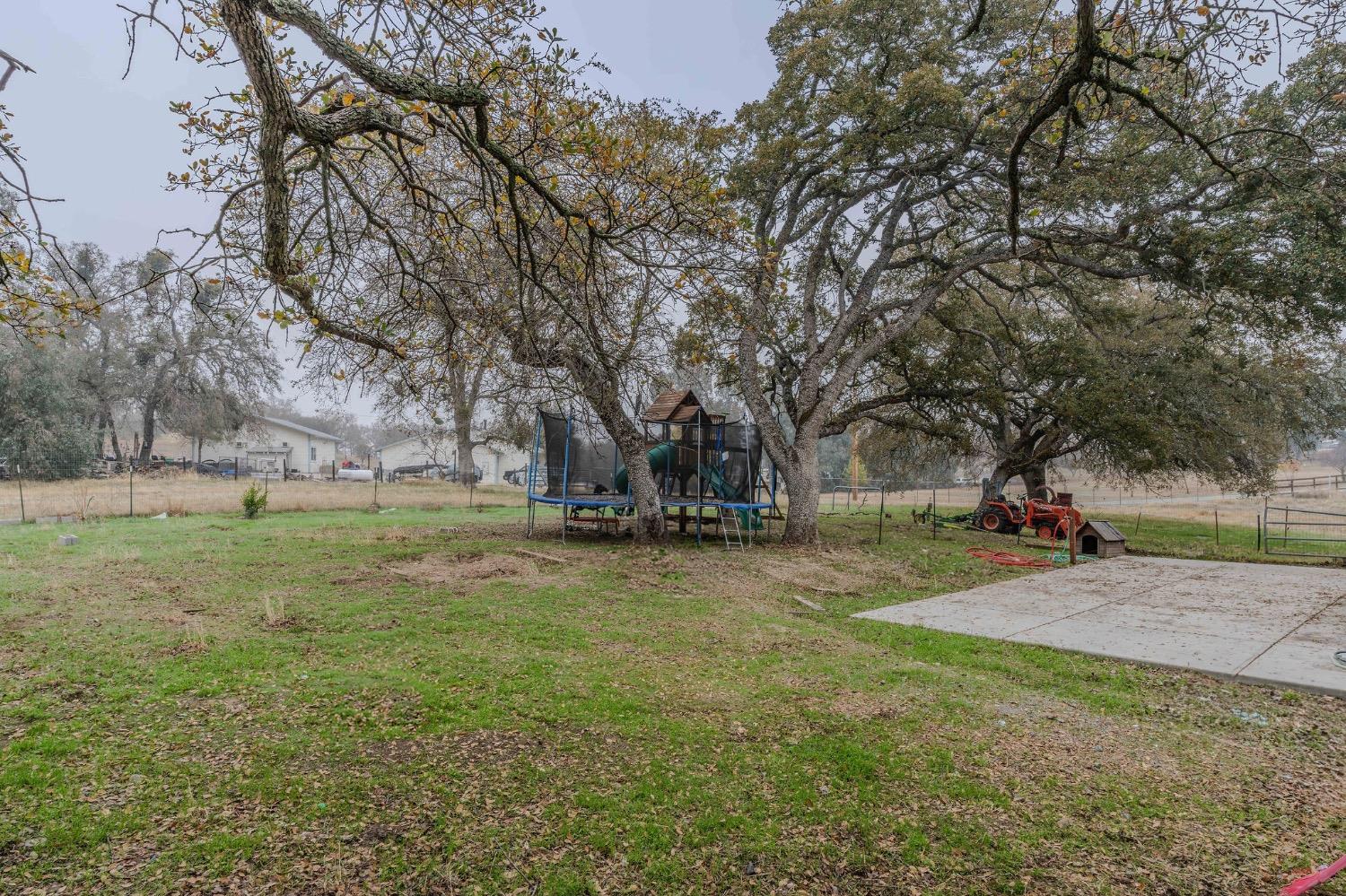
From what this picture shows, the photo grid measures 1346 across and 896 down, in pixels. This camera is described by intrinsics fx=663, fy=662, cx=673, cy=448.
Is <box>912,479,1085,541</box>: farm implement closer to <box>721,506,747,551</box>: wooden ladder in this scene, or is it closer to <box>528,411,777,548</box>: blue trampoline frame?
<box>721,506,747,551</box>: wooden ladder

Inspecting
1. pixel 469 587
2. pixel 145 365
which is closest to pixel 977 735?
pixel 469 587

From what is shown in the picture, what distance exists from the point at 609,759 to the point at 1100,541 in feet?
37.5

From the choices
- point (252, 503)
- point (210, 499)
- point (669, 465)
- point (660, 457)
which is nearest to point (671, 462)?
point (669, 465)

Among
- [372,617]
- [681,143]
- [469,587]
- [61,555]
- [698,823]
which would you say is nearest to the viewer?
[698,823]

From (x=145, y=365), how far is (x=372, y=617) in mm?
33163

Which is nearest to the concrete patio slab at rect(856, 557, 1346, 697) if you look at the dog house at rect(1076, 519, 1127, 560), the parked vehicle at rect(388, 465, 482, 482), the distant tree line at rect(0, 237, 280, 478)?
the dog house at rect(1076, 519, 1127, 560)

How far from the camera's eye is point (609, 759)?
121 inches

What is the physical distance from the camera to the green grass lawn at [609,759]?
2.34 meters

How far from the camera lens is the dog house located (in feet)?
37.4

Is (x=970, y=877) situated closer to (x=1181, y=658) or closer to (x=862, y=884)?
(x=862, y=884)

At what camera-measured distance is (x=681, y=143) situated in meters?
10.5

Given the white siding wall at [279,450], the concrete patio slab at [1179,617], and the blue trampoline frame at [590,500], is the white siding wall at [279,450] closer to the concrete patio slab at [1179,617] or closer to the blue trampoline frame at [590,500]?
the blue trampoline frame at [590,500]

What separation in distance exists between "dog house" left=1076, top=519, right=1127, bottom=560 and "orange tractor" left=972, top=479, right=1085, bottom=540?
24 cm

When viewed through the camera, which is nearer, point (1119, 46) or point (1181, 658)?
point (1119, 46)
